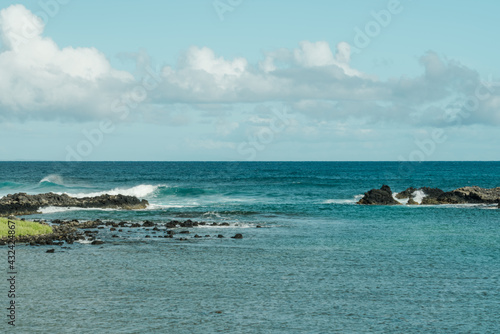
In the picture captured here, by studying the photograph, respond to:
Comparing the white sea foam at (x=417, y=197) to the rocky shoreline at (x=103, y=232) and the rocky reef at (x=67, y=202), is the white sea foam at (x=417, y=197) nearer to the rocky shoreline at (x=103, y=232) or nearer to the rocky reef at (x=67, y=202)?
the rocky shoreline at (x=103, y=232)

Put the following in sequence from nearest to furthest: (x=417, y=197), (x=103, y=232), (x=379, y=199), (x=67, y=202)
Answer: (x=103, y=232), (x=67, y=202), (x=379, y=199), (x=417, y=197)

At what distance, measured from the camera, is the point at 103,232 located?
43.6m

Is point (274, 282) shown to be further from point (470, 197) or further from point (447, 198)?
point (470, 197)

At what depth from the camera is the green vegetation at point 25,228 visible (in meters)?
38.5

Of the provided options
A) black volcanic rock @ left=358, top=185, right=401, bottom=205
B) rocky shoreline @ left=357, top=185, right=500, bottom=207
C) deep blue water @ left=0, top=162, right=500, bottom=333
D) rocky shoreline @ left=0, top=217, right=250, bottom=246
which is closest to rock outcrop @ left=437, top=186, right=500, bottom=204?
rocky shoreline @ left=357, top=185, right=500, bottom=207

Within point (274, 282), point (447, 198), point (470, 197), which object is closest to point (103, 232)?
point (274, 282)

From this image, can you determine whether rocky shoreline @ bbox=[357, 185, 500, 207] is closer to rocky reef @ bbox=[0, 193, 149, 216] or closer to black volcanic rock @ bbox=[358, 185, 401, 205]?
black volcanic rock @ bbox=[358, 185, 401, 205]

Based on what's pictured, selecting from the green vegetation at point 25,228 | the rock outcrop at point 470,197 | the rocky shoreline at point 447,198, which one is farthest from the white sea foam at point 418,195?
the green vegetation at point 25,228

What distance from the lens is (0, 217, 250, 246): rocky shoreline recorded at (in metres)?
37.7

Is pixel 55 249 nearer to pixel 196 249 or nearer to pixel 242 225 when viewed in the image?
pixel 196 249

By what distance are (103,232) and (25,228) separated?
19.8 ft

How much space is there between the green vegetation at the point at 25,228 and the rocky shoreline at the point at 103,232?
2.49 ft

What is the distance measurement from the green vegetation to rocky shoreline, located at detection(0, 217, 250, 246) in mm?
759

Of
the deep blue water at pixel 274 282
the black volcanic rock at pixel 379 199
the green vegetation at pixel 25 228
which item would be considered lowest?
the deep blue water at pixel 274 282
